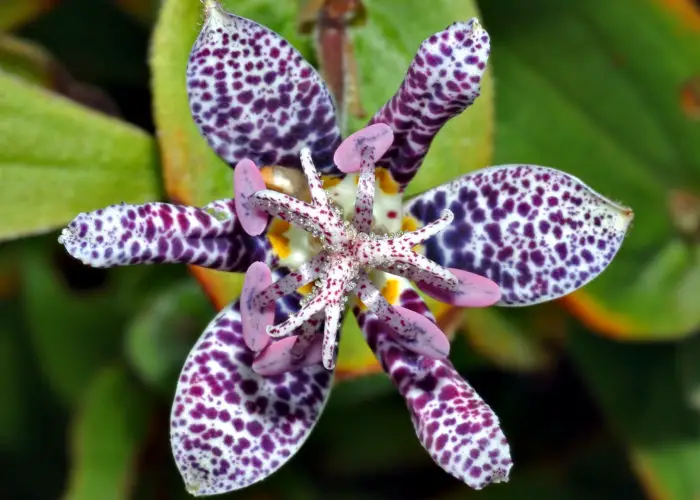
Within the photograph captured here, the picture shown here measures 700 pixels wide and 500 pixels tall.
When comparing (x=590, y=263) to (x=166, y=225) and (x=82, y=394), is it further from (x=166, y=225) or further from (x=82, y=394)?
(x=82, y=394)

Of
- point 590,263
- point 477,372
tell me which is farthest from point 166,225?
point 477,372

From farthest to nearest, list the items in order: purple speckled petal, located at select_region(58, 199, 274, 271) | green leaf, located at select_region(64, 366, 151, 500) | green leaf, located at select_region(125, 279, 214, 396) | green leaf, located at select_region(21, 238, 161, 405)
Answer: green leaf, located at select_region(21, 238, 161, 405) → green leaf, located at select_region(64, 366, 151, 500) → green leaf, located at select_region(125, 279, 214, 396) → purple speckled petal, located at select_region(58, 199, 274, 271)

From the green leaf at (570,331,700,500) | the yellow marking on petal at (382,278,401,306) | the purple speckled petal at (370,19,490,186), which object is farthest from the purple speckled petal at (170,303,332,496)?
the green leaf at (570,331,700,500)

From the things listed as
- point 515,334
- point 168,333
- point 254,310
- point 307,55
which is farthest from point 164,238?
point 515,334

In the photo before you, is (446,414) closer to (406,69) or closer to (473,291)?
(473,291)

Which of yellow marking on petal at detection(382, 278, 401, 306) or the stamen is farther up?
the stamen

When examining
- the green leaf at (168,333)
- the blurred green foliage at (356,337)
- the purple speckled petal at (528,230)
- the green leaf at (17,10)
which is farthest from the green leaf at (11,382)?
the purple speckled petal at (528,230)

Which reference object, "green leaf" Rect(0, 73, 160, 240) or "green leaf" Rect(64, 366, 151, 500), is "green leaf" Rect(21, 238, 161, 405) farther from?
"green leaf" Rect(0, 73, 160, 240)
